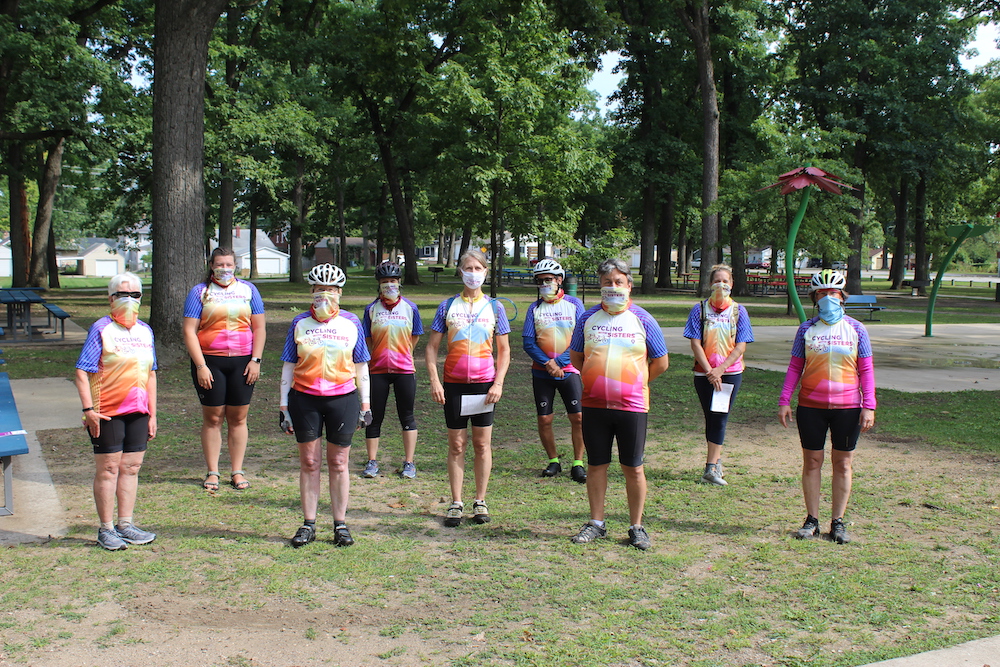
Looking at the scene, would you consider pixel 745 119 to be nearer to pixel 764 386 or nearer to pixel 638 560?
pixel 764 386

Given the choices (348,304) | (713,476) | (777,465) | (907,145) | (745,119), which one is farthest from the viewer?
(745,119)

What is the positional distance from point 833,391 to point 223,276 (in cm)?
439

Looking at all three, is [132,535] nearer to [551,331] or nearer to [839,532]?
[551,331]

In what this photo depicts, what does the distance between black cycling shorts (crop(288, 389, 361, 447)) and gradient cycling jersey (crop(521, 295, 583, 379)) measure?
1.97 m

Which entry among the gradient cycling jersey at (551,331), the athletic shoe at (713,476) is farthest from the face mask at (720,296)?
the athletic shoe at (713,476)

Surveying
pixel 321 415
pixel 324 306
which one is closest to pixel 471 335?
pixel 324 306

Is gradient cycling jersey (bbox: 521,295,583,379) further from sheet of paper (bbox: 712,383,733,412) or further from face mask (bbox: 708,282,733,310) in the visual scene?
sheet of paper (bbox: 712,383,733,412)

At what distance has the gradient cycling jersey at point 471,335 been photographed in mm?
5730

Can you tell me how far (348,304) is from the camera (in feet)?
83.3

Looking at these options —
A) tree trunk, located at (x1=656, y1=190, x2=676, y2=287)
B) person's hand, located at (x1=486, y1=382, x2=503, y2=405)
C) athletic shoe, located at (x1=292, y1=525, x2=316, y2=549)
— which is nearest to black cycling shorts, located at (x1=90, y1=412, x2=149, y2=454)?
athletic shoe, located at (x1=292, y1=525, x2=316, y2=549)

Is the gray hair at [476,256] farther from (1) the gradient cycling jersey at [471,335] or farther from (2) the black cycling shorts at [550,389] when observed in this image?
(2) the black cycling shorts at [550,389]

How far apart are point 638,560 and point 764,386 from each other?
7.17 metres

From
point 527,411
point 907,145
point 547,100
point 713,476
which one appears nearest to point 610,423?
point 713,476

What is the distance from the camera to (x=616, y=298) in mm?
5168
